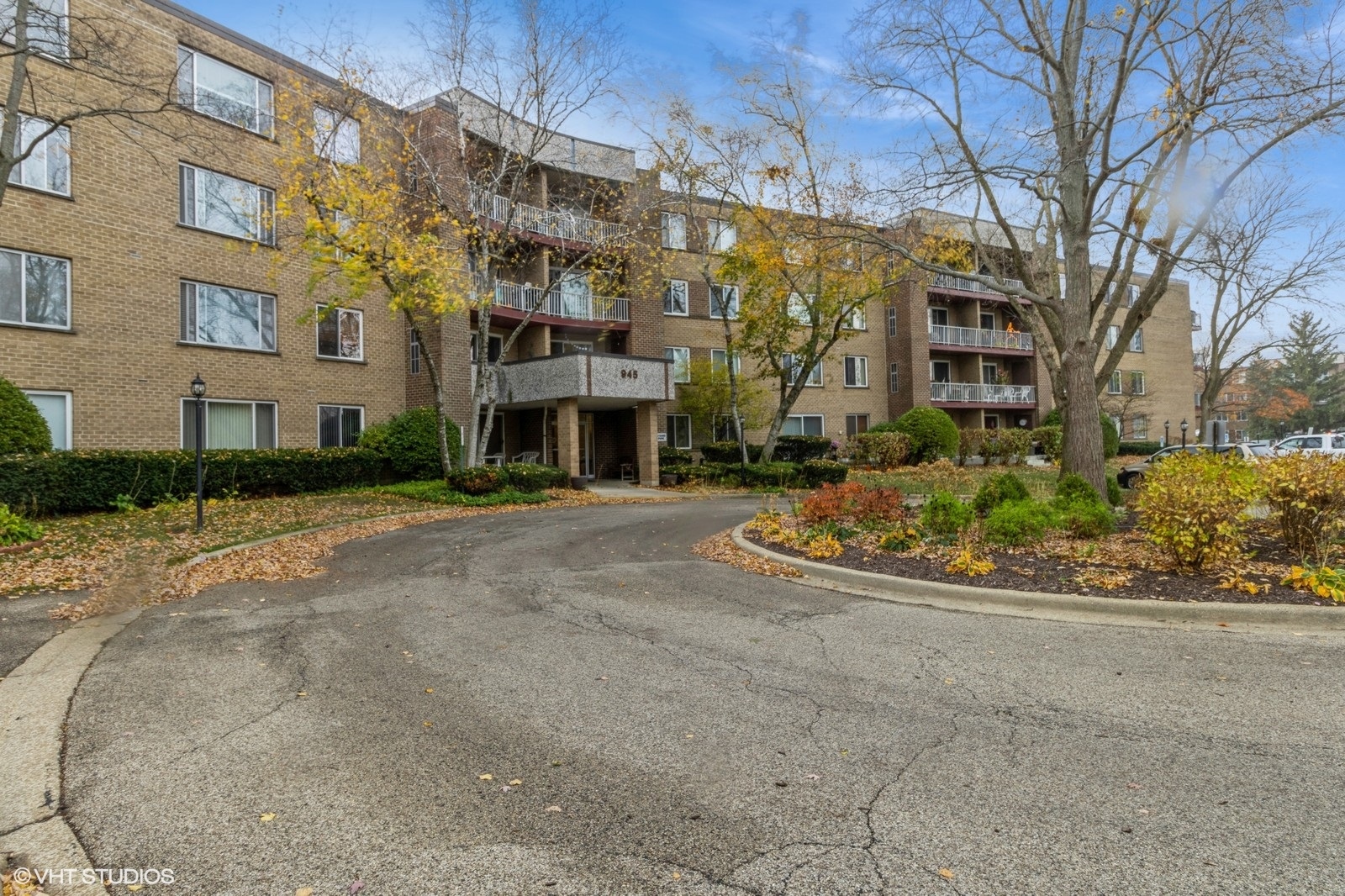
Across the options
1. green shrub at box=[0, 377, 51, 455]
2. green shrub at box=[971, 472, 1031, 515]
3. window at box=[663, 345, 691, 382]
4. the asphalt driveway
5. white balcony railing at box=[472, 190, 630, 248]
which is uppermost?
white balcony railing at box=[472, 190, 630, 248]

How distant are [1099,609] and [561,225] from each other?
2139cm

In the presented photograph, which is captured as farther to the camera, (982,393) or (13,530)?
(982,393)

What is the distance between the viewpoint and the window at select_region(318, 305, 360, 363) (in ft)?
68.6

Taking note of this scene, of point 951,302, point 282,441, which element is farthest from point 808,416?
point 282,441

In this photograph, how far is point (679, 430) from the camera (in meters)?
29.0

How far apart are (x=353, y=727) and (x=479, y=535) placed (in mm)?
8903

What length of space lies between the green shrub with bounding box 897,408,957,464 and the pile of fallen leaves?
1908 centimetres

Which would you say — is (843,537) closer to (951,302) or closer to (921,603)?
(921,603)


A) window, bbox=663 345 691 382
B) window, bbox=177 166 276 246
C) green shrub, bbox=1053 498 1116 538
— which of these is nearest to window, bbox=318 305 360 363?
window, bbox=177 166 276 246

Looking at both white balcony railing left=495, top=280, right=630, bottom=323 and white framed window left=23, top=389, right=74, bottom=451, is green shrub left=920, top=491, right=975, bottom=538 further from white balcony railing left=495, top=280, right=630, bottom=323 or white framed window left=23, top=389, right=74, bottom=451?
white framed window left=23, top=389, right=74, bottom=451

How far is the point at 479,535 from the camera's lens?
13234 mm

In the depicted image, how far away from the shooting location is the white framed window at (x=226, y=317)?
18141 mm

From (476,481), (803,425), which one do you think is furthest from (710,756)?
(803,425)

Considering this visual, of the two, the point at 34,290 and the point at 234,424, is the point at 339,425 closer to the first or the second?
the point at 234,424
